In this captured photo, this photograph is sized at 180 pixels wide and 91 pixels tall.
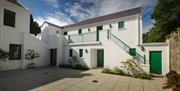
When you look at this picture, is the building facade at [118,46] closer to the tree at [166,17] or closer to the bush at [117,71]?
the bush at [117,71]

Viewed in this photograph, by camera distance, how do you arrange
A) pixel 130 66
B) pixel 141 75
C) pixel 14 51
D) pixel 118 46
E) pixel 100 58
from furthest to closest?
pixel 100 58 < pixel 14 51 < pixel 118 46 < pixel 130 66 < pixel 141 75

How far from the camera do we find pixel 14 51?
39.3ft

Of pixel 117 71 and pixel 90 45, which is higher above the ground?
pixel 90 45

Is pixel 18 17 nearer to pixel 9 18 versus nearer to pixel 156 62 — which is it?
pixel 9 18

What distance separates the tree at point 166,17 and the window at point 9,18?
627 inches

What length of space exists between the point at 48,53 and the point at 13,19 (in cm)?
583

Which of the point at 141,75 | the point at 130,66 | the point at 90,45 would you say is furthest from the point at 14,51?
Answer: the point at 141,75

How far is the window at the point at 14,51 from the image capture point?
38.2 ft

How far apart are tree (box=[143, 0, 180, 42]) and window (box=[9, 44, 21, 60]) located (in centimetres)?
1555

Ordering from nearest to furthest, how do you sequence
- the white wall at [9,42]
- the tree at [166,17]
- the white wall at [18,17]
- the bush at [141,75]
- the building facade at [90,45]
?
the bush at [141,75]
the building facade at [90,45]
the white wall at [9,42]
the white wall at [18,17]
the tree at [166,17]

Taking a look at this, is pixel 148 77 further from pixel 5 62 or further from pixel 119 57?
pixel 5 62

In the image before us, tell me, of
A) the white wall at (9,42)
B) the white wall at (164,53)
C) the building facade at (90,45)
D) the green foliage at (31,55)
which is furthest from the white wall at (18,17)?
the white wall at (164,53)

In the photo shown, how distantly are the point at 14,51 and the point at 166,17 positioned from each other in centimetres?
1643

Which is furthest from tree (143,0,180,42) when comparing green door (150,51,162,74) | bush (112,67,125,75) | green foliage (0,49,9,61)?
green foliage (0,49,9,61)
